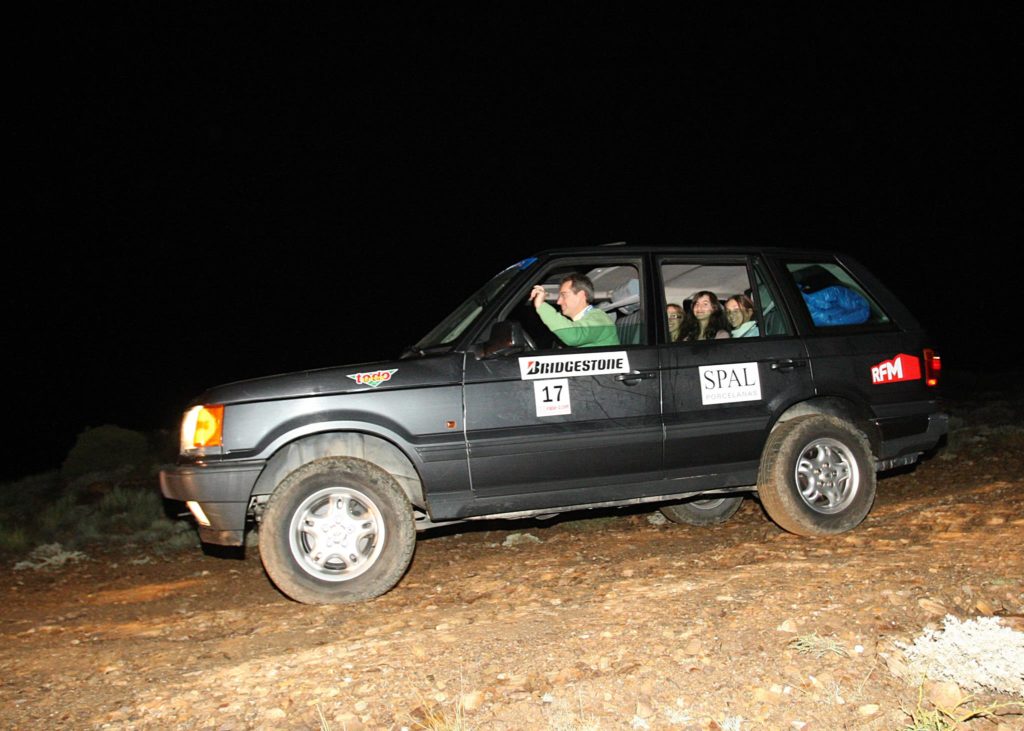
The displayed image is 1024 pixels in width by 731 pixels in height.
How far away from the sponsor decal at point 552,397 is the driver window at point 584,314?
0.28m

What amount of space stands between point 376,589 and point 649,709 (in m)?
1.98

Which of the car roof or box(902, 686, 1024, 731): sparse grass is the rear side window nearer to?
the car roof

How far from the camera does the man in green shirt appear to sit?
5.02 m

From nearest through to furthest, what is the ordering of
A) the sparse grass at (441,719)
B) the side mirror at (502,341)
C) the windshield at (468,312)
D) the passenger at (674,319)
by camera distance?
the sparse grass at (441,719), the side mirror at (502,341), the windshield at (468,312), the passenger at (674,319)

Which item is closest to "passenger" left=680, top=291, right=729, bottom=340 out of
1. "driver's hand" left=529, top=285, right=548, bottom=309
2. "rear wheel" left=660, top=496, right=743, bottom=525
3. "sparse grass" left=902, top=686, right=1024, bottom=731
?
"driver's hand" left=529, top=285, right=548, bottom=309

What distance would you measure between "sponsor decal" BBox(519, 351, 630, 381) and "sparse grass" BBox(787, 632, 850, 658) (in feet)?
6.56

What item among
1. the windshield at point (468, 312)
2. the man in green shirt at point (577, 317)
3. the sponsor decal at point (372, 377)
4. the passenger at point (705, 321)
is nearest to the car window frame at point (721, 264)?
the passenger at point (705, 321)

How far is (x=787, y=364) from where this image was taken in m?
5.20

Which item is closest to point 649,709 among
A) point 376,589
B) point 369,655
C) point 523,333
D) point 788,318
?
point 369,655

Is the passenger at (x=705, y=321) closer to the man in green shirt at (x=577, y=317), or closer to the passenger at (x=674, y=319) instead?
the passenger at (x=674, y=319)

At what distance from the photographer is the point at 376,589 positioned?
441 cm

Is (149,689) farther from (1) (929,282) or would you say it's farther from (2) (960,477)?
(1) (929,282)

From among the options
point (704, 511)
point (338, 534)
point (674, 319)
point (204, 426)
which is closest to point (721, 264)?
point (674, 319)

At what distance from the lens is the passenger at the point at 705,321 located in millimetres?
5359
